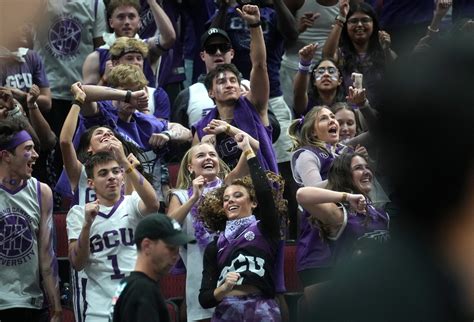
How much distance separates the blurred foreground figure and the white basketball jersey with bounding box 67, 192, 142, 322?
5908 millimetres

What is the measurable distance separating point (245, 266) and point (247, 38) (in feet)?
13.6

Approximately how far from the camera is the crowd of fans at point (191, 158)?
7.27 metres

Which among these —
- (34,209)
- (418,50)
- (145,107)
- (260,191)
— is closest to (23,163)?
(34,209)

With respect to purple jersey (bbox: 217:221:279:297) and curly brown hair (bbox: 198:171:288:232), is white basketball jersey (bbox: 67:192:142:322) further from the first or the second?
purple jersey (bbox: 217:221:279:297)

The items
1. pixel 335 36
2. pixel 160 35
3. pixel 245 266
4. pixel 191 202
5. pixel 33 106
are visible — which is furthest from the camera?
pixel 160 35

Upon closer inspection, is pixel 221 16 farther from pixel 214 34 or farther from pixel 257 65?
pixel 257 65

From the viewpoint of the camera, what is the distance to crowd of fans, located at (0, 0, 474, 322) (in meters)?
7.27

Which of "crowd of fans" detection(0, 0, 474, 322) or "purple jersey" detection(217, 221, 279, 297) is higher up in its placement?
"crowd of fans" detection(0, 0, 474, 322)

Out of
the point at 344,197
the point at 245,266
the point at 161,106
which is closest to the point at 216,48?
the point at 161,106

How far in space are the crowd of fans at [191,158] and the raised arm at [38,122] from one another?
0.04ft

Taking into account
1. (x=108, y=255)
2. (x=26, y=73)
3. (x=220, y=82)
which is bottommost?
(x=108, y=255)

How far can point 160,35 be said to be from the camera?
10516 millimetres

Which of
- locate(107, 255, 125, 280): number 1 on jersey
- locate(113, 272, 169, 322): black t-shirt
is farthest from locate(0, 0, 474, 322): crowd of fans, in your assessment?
locate(113, 272, 169, 322): black t-shirt

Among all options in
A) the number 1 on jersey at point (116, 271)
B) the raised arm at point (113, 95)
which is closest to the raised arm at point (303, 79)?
the raised arm at point (113, 95)
